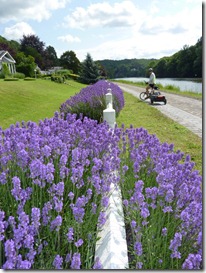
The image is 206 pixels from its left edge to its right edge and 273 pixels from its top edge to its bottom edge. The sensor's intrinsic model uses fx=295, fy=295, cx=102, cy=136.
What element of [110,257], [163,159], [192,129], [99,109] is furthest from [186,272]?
[192,129]

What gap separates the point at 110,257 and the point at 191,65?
92.7ft


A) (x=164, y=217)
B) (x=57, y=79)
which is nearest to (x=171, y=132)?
(x=164, y=217)

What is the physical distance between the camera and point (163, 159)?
269 cm

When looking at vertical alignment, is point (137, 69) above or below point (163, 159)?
above

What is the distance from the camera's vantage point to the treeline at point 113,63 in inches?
898

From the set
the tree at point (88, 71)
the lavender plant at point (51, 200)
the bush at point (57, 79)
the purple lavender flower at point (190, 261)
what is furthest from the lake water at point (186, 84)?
the purple lavender flower at point (190, 261)

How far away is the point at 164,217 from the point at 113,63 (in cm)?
1854

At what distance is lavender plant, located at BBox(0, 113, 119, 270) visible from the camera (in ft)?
5.17

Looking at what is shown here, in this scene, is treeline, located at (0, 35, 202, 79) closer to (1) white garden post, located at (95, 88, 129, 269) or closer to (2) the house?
(2) the house

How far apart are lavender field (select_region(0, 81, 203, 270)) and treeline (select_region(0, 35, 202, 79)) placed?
652 inches

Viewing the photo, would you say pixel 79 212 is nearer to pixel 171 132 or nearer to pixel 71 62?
pixel 171 132

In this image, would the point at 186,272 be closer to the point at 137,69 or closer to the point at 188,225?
the point at 188,225

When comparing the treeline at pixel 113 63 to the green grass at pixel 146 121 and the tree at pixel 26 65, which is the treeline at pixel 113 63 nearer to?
the tree at pixel 26 65

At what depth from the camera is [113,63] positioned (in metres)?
19.9
